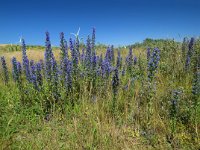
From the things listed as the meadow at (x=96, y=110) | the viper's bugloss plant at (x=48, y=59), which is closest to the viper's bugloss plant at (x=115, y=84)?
the meadow at (x=96, y=110)

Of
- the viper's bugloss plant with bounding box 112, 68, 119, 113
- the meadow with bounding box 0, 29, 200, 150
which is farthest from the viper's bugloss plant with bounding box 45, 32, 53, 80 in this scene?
the viper's bugloss plant with bounding box 112, 68, 119, 113

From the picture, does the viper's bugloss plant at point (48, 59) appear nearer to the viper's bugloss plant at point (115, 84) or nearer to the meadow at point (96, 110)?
the meadow at point (96, 110)

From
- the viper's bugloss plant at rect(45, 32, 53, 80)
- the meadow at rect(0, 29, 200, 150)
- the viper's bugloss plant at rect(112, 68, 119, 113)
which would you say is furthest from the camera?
the viper's bugloss plant at rect(45, 32, 53, 80)

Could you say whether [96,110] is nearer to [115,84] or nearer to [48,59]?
[115,84]

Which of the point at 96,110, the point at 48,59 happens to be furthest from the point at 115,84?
the point at 48,59

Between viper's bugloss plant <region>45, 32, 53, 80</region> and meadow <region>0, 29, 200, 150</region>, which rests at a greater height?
viper's bugloss plant <region>45, 32, 53, 80</region>

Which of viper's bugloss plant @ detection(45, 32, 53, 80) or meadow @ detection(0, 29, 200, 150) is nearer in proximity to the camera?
meadow @ detection(0, 29, 200, 150)

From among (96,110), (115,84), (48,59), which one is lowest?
(96,110)

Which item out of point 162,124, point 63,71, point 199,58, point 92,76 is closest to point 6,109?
point 63,71

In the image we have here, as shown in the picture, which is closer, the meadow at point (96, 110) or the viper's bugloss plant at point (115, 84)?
the meadow at point (96, 110)

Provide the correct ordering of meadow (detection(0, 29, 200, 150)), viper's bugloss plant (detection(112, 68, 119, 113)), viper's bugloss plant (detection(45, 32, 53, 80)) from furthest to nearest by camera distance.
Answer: viper's bugloss plant (detection(45, 32, 53, 80))
viper's bugloss plant (detection(112, 68, 119, 113))
meadow (detection(0, 29, 200, 150))

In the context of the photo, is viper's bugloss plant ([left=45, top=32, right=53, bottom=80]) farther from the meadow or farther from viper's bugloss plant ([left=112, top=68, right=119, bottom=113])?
viper's bugloss plant ([left=112, top=68, right=119, bottom=113])

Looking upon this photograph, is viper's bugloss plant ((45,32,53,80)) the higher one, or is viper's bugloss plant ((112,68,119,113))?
viper's bugloss plant ((45,32,53,80))

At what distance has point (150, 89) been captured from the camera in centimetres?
412
